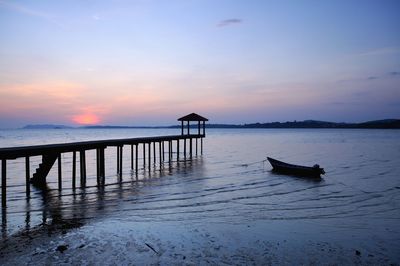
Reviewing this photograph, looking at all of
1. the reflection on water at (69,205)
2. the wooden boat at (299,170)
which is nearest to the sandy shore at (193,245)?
the reflection on water at (69,205)

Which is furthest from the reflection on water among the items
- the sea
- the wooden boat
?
the wooden boat

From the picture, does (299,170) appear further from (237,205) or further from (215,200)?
(237,205)

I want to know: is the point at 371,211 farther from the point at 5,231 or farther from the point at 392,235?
the point at 5,231

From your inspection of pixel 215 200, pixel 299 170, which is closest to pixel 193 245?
pixel 215 200

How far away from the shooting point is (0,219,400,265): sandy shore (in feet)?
23.4

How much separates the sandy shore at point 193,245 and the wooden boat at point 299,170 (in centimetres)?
1157

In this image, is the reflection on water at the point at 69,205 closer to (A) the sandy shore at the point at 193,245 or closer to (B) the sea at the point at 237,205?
(B) the sea at the point at 237,205

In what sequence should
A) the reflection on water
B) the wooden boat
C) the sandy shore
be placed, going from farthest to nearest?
the wooden boat
the reflection on water
the sandy shore

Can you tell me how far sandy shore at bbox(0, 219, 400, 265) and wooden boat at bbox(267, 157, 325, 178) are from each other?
1157 centimetres

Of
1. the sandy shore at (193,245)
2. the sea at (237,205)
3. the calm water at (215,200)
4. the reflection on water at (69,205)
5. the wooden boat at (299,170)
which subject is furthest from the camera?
the wooden boat at (299,170)

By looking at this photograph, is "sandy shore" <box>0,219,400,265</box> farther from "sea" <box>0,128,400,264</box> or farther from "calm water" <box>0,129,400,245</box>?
"calm water" <box>0,129,400,245</box>

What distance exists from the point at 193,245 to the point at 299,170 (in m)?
15.4

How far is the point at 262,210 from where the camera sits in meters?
11.9

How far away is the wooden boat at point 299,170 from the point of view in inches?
826
